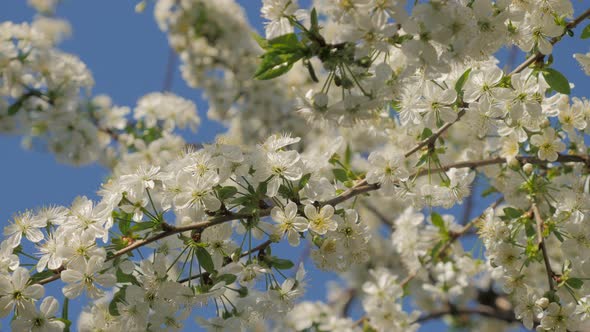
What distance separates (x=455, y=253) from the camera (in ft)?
11.5

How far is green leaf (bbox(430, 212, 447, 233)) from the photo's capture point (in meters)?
3.19

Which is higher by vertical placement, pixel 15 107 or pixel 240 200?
pixel 15 107

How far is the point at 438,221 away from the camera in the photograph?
3225 millimetres

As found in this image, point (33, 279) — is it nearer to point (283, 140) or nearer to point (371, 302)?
point (283, 140)

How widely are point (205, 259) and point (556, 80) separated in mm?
1334

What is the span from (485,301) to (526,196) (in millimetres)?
3358

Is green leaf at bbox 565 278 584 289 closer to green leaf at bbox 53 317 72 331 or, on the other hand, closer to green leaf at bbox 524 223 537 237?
green leaf at bbox 524 223 537 237

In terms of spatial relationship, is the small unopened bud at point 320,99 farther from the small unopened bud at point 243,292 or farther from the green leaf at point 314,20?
the small unopened bud at point 243,292

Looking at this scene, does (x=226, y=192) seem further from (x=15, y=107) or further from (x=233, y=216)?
(x=15, y=107)

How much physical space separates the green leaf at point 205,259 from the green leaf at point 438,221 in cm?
155

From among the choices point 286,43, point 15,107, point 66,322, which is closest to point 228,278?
point 66,322

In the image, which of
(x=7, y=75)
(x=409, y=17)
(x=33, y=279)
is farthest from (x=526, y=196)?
(x=7, y=75)

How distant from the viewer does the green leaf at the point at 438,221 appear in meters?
3.19

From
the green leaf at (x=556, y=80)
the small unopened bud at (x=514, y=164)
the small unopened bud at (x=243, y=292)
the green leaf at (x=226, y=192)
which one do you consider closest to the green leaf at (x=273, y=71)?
the green leaf at (x=226, y=192)
